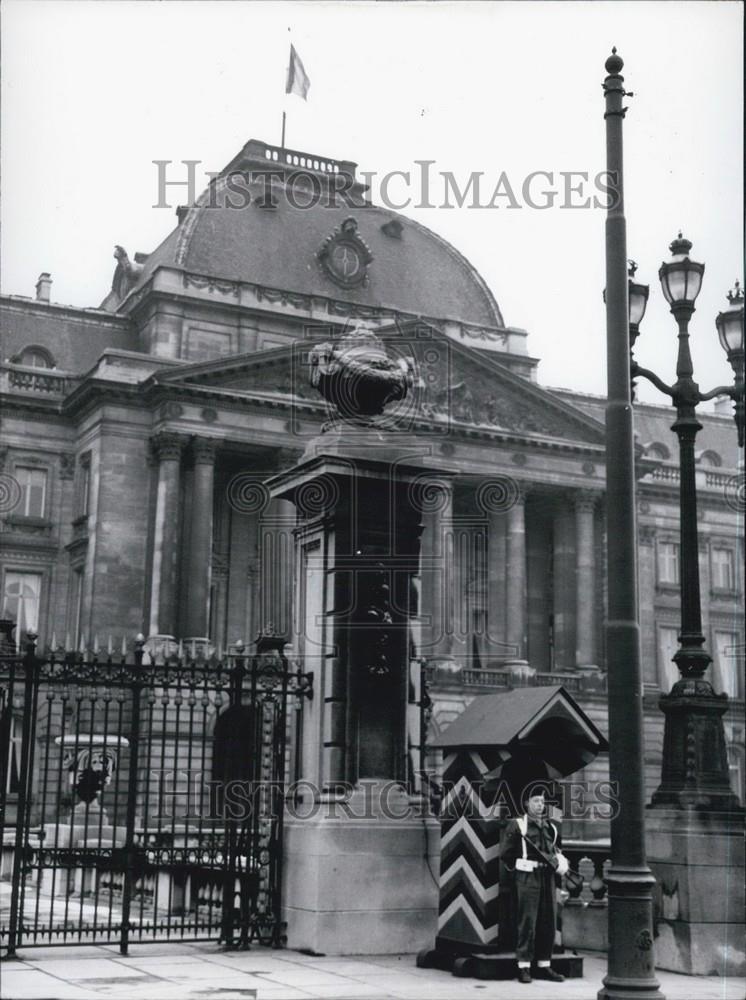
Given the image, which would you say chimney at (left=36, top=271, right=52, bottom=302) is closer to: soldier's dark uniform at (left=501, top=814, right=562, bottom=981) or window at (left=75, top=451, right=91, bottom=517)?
window at (left=75, top=451, right=91, bottom=517)

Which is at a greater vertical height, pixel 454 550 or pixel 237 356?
pixel 237 356

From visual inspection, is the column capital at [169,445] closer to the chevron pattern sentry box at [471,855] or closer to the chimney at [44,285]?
the chimney at [44,285]

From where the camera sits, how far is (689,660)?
13.8 meters

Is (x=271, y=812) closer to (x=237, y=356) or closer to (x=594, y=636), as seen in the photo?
(x=237, y=356)

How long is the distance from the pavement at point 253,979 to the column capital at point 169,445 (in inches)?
1482

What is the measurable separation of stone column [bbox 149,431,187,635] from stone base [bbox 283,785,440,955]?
36.0 meters

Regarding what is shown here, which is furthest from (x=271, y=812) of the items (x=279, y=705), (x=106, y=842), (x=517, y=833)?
(x=106, y=842)

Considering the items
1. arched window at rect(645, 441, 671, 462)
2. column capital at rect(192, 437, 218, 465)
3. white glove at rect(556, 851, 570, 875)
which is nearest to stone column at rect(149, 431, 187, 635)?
column capital at rect(192, 437, 218, 465)

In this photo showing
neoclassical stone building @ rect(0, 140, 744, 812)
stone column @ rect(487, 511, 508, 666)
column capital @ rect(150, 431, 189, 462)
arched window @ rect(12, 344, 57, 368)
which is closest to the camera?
column capital @ rect(150, 431, 189, 462)

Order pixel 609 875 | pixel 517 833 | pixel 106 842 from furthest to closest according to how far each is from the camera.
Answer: pixel 106 842
pixel 517 833
pixel 609 875

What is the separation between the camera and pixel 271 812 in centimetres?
1296

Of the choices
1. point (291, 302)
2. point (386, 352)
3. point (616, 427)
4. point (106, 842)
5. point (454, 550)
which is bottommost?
point (106, 842)

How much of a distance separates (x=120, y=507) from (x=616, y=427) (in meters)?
41.6

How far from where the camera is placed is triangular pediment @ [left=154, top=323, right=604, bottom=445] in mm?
50344
